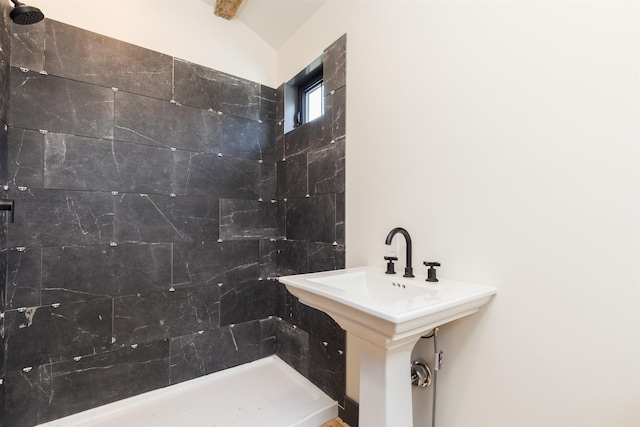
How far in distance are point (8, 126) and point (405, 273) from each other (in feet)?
7.15

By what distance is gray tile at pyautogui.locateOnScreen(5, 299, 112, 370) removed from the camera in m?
1.47

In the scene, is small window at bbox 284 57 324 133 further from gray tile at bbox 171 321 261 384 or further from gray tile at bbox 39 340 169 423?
gray tile at bbox 39 340 169 423

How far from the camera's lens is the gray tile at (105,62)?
1.59m

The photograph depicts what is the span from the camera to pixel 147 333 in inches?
71.2

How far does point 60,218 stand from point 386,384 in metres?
1.92

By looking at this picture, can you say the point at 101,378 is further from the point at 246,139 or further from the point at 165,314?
the point at 246,139

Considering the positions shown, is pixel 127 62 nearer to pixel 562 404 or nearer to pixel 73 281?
pixel 73 281

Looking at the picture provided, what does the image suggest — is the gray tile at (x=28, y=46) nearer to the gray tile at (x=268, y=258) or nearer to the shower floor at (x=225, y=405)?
the gray tile at (x=268, y=258)

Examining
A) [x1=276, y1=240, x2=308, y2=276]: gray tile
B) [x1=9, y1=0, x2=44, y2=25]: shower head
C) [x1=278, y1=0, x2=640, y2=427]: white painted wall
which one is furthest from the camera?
[x1=276, y1=240, x2=308, y2=276]: gray tile

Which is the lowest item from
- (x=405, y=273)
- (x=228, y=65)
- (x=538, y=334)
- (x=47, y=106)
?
(x=538, y=334)

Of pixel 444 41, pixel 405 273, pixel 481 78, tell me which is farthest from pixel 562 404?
pixel 444 41

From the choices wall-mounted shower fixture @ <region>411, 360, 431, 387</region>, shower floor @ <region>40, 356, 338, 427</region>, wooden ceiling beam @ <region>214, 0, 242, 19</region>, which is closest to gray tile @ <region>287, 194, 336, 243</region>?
wall-mounted shower fixture @ <region>411, 360, 431, 387</region>

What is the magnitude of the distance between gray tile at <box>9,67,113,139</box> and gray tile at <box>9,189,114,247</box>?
38cm

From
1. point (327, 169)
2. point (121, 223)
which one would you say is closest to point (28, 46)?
point (121, 223)
